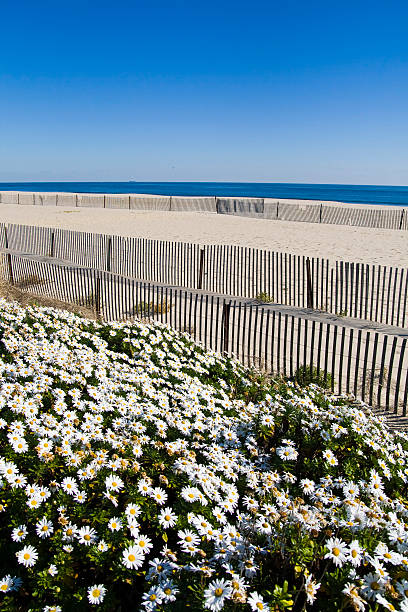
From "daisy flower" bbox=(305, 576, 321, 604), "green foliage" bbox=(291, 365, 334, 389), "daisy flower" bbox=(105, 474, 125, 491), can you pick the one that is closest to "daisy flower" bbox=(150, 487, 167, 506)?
"daisy flower" bbox=(105, 474, 125, 491)

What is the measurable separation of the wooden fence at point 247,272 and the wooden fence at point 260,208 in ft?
70.7

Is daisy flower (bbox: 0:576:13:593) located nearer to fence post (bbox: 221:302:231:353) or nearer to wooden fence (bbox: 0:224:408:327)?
fence post (bbox: 221:302:231:353)

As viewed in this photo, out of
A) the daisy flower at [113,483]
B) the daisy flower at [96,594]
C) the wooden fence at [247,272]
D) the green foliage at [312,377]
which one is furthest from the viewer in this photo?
the wooden fence at [247,272]

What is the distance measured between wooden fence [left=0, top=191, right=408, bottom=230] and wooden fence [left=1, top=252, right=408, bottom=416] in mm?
26786

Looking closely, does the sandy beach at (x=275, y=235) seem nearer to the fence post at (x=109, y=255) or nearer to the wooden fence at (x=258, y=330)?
the fence post at (x=109, y=255)

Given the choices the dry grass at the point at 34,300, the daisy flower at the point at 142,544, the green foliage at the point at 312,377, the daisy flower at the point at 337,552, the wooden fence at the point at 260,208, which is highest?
the wooden fence at the point at 260,208

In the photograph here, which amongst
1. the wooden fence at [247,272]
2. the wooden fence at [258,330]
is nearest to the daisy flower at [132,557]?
the wooden fence at [258,330]

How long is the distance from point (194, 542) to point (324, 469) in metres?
1.55

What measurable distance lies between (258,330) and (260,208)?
35783 millimetres

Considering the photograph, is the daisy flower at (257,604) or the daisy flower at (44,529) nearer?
the daisy flower at (257,604)

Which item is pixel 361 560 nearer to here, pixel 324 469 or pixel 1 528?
pixel 324 469

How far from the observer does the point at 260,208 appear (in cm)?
4466

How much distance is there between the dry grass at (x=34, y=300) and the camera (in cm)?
1109

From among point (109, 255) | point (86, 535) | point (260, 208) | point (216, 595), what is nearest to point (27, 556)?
point (86, 535)
